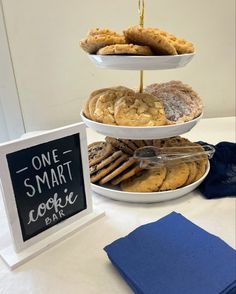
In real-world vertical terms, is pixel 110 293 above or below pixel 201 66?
below

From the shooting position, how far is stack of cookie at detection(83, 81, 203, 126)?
575 millimetres

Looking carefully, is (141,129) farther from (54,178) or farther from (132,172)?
(54,178)

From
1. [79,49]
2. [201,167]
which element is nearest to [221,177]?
[201,167]

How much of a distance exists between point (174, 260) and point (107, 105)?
335 millimetres

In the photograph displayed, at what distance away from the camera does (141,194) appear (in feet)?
1.90

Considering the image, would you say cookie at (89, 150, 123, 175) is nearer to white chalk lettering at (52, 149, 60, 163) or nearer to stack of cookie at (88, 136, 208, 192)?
stack of cookie at (88, 136, 208, 192)

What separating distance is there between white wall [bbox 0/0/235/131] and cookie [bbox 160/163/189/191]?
0.80 metres

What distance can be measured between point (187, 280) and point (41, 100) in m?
1.10

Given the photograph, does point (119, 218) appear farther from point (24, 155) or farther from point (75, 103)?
point (75, 103)

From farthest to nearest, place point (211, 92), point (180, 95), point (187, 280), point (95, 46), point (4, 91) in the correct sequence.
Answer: point (211, 92), point (4, 91), point (180, 95), point (95, 46), point (187, 280)

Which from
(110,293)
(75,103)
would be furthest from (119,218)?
(75,103)

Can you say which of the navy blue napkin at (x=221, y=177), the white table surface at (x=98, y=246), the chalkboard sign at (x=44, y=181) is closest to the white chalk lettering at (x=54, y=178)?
the chalkboard sign at (x=44, y=181)

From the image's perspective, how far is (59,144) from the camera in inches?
18.8

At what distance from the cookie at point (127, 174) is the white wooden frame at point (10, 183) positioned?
80 millimetres
